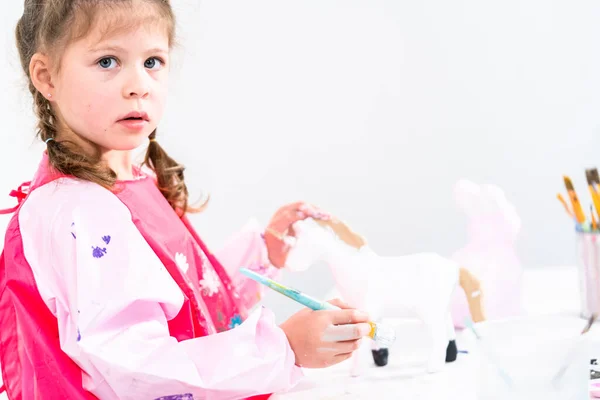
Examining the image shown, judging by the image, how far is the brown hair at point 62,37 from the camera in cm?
66

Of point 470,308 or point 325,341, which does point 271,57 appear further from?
point 325,341

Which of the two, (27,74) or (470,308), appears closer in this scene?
(27,74)

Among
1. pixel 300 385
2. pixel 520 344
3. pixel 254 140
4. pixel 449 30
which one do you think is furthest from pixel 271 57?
pixel 520 344

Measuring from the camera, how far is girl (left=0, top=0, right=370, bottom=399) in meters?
0.59

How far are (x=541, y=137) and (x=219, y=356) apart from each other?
91cm

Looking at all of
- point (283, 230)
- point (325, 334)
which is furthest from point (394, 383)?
point (283, 230)

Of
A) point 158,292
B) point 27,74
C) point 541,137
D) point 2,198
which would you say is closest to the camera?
point 158,292

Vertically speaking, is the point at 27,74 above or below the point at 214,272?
above

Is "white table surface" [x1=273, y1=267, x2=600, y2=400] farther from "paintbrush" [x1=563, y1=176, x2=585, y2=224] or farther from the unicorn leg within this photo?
"paintbrush" [x1=563, y1=176, x2=585, y2=224]

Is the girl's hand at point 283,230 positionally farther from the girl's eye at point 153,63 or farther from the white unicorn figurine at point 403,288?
the girl's eye at point 153,63

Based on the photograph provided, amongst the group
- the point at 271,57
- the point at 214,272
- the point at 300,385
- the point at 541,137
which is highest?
the point at 271,57

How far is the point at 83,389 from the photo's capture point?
0.63 m

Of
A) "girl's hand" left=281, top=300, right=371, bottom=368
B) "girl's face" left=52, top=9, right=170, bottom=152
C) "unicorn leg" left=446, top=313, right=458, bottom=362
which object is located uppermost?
"girl's face" left=52, top=9, right=170, bottom=152

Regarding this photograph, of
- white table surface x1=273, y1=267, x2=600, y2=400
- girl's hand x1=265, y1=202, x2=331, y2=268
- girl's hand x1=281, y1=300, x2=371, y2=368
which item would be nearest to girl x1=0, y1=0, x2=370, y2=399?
girl's hand x1=281, y1=300, x2=371, y2=368
